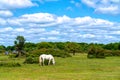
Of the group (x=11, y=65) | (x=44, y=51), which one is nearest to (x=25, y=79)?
(x=11, y=65)

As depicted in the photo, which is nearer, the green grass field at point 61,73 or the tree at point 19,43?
the green grass field at point 61,73

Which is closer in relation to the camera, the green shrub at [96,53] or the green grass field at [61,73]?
the green grass field at [61,73]

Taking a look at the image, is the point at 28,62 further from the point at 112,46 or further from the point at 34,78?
the point at 112,46

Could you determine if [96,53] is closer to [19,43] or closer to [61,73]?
[19,43]

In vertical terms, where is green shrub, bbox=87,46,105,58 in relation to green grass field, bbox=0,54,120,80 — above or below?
above

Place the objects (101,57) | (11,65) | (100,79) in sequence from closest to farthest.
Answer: (100,79) < (11,65) < (101,57)

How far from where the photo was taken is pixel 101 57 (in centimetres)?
5562

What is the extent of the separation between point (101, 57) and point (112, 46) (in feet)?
196

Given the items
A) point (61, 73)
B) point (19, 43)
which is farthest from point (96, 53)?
point (61, 73)

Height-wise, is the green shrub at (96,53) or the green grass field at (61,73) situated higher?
the green shrub at (96,53)

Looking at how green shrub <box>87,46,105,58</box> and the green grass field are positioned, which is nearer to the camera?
the green grass field

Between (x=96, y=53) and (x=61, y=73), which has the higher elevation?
(x=96, y=53)

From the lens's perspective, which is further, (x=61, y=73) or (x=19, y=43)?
(x=19, y=43)

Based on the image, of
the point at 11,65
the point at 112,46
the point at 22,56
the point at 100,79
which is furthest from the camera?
the point at 112,46
